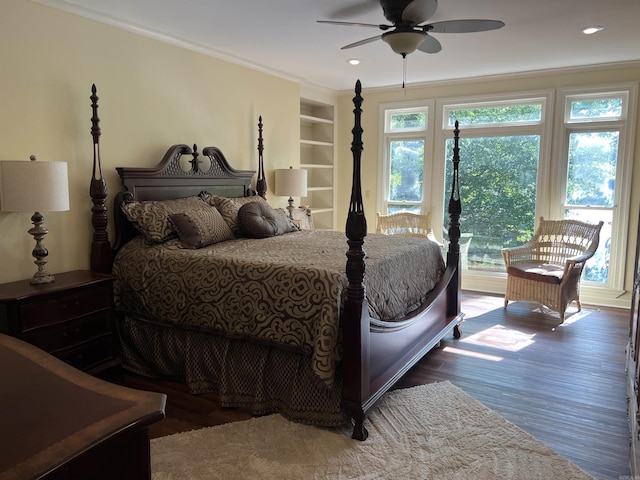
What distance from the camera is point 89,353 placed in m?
2.87

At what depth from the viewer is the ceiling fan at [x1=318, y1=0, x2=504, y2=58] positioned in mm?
2734

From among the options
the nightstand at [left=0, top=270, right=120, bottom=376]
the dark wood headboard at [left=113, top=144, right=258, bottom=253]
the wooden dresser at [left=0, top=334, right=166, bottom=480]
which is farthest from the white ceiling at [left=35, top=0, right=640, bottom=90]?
the wooden dresser at [left=0, top=334, right=166, bottom=480]

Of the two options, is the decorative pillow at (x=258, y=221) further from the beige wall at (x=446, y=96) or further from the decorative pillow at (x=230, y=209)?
the beige wall at (x=446, y=96)

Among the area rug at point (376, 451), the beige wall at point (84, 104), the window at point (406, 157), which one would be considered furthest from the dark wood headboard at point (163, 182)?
the window at point (406, 157)

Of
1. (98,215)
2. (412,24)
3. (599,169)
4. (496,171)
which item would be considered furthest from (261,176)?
(599,169)

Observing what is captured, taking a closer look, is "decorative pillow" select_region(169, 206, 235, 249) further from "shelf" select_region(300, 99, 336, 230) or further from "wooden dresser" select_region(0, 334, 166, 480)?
"shelf" select_region(300, 99, 336, 230)

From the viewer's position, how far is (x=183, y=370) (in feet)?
9.99

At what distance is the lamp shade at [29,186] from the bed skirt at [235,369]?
99 cm

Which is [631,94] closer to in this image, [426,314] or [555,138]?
[555,138]

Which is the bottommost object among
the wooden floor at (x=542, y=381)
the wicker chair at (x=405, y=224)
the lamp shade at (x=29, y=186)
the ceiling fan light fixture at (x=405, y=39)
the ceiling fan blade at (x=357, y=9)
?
the wooden floor at (x=542, y=381)

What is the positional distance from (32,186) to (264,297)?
1.41m

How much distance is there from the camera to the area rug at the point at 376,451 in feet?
7.06

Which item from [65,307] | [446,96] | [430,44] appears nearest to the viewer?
[65,307]

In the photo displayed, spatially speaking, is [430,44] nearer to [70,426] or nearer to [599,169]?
[599,169]
